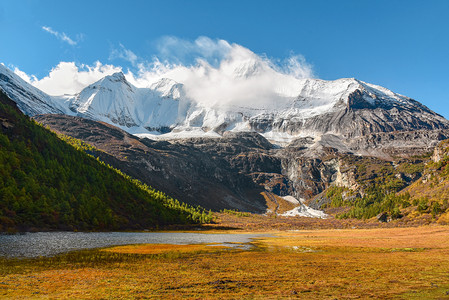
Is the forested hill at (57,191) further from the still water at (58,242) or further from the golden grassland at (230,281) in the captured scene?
the golden grassland at (230,281)

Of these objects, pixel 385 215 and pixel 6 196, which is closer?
pixel 6 196

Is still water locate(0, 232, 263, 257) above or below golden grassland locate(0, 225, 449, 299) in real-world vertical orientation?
below

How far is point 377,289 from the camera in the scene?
1995cm

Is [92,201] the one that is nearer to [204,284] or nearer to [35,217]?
[35,217]

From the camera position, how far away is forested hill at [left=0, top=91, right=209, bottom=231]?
106m

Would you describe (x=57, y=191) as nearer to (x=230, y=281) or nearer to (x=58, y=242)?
(x=58, y=242)

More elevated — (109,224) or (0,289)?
(0,289)

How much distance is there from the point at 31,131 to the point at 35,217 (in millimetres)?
77531

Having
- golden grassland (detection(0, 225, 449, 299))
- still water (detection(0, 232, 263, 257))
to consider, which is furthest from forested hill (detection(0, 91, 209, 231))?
golden grassland (detection(0, 225, 449, 299))

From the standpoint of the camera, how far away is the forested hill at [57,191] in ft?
347

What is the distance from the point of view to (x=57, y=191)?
421ft

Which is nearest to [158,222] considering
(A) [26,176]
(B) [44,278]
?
(A) [26,176]

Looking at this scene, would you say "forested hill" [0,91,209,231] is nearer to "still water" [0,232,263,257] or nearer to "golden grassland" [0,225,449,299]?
"still water" [0,232,263,257]

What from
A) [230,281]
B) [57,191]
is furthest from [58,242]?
[57,191]
